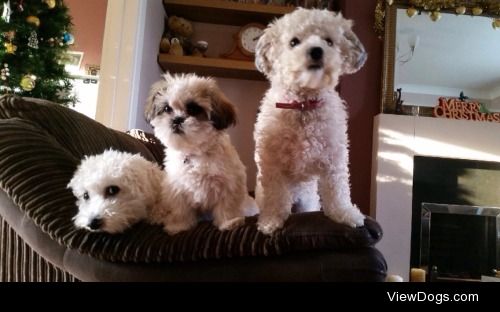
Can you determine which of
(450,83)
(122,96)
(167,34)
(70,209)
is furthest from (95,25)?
(70,209)

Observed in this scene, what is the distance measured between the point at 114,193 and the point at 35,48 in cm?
195

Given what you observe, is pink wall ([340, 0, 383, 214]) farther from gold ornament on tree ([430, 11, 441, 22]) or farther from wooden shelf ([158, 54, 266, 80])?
wooden shelf ([158, 54, 266, 80])

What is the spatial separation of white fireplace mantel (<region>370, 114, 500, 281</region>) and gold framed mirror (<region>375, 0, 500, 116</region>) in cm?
17

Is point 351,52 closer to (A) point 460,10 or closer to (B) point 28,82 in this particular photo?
(B) point 28,82

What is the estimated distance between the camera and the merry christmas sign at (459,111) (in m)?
3.10

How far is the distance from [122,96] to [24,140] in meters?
1.66

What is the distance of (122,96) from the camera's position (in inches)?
98.8

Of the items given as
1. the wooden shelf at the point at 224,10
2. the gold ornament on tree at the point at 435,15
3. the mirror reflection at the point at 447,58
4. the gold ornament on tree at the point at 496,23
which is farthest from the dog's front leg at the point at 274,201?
the gold ornament on tree at the point at 496,23

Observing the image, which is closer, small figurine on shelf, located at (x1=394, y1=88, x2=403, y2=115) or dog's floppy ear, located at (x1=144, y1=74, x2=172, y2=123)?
dog's floppy ear, located at (x1=144, y1=74, x2=172, y2=123)

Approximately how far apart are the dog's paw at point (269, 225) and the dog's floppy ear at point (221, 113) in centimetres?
28

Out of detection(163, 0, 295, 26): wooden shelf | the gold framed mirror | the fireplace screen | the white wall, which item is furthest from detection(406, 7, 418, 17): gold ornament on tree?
the white wall

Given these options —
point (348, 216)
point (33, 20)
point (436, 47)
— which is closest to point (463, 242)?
point (436, 47)

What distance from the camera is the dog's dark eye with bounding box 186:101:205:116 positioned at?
3.36 feet

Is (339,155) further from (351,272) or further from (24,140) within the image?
(24,140)
